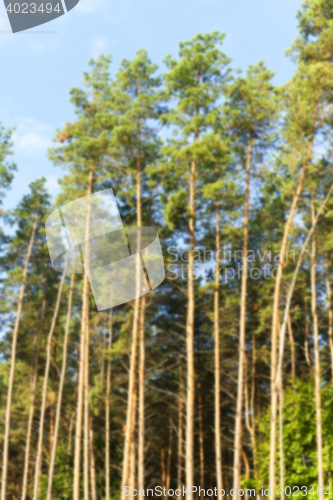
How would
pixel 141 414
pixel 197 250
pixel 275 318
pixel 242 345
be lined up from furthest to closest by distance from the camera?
1. pixel 197 250
2. pixel 242 345
3. pixel 141 414
4. pixel 275 318

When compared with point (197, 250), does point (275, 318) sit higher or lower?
lower

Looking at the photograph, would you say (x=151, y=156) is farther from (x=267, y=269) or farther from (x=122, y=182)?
(x=267, y=269)

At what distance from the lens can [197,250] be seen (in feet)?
42.6

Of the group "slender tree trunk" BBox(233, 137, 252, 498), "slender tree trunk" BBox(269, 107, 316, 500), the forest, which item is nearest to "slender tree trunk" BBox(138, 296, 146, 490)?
the forest

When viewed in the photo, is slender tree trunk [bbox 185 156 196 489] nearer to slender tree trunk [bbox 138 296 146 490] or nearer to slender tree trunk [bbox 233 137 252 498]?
slender tree trunk [bbox 138 296 146 490]

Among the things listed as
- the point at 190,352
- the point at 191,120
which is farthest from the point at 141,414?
the point at 191,120

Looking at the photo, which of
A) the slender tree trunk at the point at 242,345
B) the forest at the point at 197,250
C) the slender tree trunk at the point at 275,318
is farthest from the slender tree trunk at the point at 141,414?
the slender tree trunk at the point at 275,318

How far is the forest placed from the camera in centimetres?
1073

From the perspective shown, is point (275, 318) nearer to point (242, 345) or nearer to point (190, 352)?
point (242, 345)

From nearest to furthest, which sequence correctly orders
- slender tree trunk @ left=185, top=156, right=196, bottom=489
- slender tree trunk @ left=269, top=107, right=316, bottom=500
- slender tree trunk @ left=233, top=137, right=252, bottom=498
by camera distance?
slender tree trunk @ left=269, top=107, right=316, bottom=500 < slender tree trunk @ left=185, top=156, right=196, bottom=489 < slender tree trunk @ left=233, top=137, right=252, bottom=498

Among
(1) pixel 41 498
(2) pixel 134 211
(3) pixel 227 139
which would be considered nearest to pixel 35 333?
(1) pixel 41 498

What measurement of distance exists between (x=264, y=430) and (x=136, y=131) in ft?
29.3

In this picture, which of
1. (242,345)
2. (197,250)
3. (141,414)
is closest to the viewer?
(141,414)

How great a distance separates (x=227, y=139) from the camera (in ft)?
40.6
